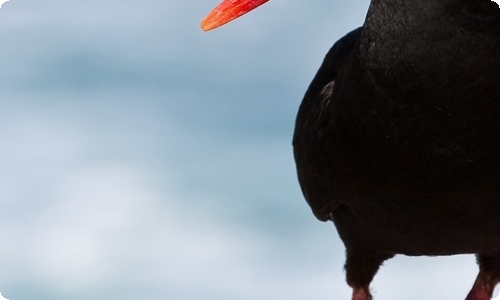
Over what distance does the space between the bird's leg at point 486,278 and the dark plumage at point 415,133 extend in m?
0.38

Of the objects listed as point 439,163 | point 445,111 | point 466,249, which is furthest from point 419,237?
point 445,111

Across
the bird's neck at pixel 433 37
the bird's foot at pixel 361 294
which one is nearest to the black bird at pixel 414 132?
the bird's neck at pixel 433 37

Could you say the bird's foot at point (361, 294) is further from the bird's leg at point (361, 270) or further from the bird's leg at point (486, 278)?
the bird's leg at point (486, 278)

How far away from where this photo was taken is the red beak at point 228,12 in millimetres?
5094

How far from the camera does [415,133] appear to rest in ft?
16.0

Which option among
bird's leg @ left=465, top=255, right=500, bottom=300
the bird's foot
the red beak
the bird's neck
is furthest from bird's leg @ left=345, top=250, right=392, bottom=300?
the red beak

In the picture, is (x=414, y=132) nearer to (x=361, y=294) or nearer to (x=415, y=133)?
(x=415, y=133)

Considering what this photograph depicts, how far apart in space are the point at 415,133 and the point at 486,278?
6.43ft

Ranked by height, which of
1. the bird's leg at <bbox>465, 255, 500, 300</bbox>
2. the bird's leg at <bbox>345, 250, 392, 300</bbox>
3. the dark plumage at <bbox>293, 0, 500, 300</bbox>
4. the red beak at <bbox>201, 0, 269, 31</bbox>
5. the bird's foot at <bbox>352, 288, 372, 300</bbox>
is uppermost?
the red beak at <bbox>201, 0, 269, 31</bbox>

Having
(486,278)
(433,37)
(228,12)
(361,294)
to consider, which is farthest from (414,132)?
(361,294)

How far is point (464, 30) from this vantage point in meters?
4.61

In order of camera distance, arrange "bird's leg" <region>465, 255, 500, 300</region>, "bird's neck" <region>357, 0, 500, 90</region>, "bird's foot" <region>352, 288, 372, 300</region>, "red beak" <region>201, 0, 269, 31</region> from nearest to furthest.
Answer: "bird's neck" <region>357, 0, 500, 90</region>, "red beak" <region>201, 0, 269, 31</region>, "bird's leg" <region>465, 255, 500, 300</region>, "bird's foot" <region>352, 288, 372, 300</region>

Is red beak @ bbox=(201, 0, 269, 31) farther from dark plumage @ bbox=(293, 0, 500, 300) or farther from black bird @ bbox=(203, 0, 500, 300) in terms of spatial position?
dark plumage @ bbox=(293, 0, 500, 300)

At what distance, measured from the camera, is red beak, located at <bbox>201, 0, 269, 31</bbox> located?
16.7ft
